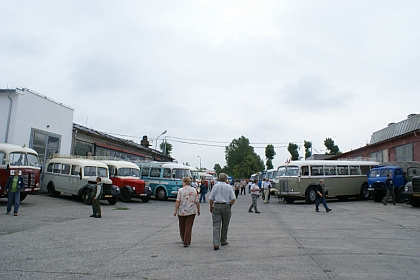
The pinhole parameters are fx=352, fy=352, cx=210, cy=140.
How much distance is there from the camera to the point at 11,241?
8.09 meters

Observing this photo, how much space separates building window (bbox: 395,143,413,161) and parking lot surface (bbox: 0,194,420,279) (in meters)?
18.0

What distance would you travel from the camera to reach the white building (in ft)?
67.3

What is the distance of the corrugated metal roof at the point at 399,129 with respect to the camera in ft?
111

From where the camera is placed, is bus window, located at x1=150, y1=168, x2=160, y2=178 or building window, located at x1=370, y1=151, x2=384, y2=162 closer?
bus window, located at x1=150, y1=168, x2=160, y2=178

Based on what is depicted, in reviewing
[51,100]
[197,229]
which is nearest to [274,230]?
[197,229]

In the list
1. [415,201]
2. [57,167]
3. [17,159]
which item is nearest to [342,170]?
[415,201]

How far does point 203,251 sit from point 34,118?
18.9m

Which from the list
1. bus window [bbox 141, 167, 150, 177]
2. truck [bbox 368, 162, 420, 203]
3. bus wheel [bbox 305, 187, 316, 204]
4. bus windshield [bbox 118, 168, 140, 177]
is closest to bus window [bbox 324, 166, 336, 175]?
bus wheel [bbox 305, 187, 316, 204]

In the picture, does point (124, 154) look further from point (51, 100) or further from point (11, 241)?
point (11, 241)

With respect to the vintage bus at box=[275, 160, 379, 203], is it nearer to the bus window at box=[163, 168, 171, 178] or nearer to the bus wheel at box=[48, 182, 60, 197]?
the bus window at box=[163, 168, 171, 178]

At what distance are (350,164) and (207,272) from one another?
2184cm

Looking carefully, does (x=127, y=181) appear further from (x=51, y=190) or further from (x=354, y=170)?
(x=354, y=170)

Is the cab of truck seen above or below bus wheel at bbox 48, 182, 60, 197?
above

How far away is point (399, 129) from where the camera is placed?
126 ft
